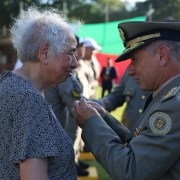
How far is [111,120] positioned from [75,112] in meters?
0.51

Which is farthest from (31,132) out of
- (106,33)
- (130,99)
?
(106,33)

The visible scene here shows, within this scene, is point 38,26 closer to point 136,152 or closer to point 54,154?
point 54,154

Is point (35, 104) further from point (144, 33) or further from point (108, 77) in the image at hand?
point (108, 77)

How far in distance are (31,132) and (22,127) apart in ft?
0.18

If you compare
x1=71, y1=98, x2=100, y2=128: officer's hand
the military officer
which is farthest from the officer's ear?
x1=71, y1=98, x2=100, y2=128: officer's hand

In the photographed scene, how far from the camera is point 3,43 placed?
85.4 feet

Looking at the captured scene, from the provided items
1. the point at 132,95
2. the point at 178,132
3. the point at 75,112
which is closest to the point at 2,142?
the point at 75,112

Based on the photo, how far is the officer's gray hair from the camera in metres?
1.96

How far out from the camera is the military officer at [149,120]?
1.78 meters

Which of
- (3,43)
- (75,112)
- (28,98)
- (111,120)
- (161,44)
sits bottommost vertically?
(3,43)

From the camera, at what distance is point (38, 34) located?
196 cm

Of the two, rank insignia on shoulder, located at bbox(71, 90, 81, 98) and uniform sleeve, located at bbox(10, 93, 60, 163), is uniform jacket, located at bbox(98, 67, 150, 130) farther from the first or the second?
uniform sleeve, located at bbox(10, 93, 60, 163)

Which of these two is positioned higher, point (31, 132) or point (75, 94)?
point (31, 132)

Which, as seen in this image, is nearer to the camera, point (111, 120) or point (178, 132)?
point (178, 132)
